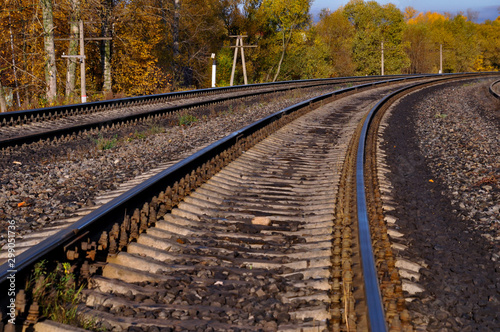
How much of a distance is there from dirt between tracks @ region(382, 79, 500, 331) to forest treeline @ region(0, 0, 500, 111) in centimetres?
1256

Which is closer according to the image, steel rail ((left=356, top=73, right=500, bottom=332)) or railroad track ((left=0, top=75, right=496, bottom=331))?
steel rail ((left=356, top=73, right=500, bottom=332))

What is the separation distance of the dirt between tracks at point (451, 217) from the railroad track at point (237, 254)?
12.5 inches

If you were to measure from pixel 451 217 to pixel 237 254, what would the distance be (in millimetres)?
2693

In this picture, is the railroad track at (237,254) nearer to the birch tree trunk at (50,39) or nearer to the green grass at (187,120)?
the green grass at (187,120)

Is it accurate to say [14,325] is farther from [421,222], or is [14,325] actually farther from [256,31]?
[256,31]

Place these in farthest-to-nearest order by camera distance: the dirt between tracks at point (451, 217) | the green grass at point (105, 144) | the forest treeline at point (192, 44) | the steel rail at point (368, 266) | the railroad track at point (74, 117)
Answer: the forest treeline at point (192, 44)
the railroad track at point (74, 117)
the green grass at point (105, 144)
the dirt between tracks at point (451, 217)
the steel rail at point (368, 266)

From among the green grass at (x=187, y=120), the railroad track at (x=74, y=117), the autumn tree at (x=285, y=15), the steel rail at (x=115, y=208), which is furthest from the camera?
the autumn tree at (x=285, y=15)

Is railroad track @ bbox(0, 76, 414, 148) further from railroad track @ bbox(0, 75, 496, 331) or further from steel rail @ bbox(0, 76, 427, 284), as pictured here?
railroad track @ bbox(0, 75, 496, 331)

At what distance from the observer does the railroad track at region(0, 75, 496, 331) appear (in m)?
2.93

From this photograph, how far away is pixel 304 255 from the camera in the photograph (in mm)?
3836

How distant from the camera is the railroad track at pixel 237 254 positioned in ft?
9.62

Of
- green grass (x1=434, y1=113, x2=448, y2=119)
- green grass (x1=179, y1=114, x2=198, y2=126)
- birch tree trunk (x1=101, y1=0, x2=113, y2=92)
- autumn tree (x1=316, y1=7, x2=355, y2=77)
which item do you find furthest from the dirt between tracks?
autumn tree (x1=316, y1=7, x2=355, y2=77)

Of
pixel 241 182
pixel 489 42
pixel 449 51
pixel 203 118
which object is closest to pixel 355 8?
pixel 449 51

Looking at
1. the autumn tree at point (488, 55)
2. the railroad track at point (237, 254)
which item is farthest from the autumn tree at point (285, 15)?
the autumn tree at point (488, 55)
